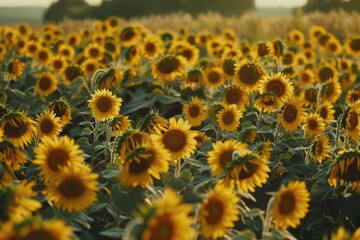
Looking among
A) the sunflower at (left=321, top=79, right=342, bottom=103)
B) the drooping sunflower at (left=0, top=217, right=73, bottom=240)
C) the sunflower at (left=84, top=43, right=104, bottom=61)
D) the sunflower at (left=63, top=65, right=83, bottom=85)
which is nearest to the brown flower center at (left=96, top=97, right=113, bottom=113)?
the sunflower at (left=63, top=65, right=83, bottom=85)

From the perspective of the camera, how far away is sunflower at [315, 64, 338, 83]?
562cm

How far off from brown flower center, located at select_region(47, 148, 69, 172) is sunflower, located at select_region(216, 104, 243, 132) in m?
1.52

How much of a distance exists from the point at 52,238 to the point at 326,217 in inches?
70.8

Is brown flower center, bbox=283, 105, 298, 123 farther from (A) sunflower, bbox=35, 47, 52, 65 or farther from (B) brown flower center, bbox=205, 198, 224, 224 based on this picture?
(A) sunflower, bbox=35, 47, 52, 65

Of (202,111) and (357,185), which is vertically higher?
(202,111)

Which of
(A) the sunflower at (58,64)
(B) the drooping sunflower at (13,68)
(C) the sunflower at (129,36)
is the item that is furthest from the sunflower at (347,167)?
(C) the sunflower at (129,36)

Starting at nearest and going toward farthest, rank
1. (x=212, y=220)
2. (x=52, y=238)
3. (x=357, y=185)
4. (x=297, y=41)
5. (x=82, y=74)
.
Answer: (x=52, y=238)
(x=212, y=220)
(x=357, y=185)
(x=82, y=74)
(x=297, y=41)

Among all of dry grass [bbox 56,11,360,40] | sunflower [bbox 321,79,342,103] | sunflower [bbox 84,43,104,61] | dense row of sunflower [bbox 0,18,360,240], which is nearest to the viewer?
dense row of sunflower [bbox 0,18,360,240]

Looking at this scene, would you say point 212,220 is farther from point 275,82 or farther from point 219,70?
point 219,70

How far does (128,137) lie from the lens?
2623 millimetres

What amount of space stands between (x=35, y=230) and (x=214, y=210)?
0.65 m

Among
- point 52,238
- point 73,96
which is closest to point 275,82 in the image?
point 73,96

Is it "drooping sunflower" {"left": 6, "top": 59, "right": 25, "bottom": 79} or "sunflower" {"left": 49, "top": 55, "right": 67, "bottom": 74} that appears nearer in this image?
"drooping sunflower" {"left": 6, "top": 59, "right": 25, "bottom": 79}

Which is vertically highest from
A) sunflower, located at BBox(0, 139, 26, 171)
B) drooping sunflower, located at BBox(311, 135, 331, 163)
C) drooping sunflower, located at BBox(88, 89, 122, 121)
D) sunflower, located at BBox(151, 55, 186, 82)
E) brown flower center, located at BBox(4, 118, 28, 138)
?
sunflower, located at BBox(151, 55, 186, 82)
